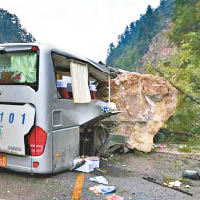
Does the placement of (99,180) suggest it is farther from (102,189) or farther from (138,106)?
(138,106)

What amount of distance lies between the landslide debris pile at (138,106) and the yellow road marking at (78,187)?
300cm

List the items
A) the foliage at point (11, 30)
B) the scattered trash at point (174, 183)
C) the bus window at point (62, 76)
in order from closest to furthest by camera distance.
Answer: the scattered trash at point (174, 183), the bus window at point (62, 76), the foliage at point (11, 30)

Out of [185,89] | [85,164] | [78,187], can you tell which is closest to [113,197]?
[78,187]

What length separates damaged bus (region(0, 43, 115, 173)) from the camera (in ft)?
13.4

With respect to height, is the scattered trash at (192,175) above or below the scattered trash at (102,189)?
below

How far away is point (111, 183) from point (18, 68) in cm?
242

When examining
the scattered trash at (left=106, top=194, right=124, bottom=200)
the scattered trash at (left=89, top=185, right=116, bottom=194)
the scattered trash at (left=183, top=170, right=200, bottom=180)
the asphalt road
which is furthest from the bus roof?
the scattered trash at (left=183, top=170, right=200, bottom=180)

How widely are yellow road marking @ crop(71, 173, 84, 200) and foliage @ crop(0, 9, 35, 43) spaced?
57.6m

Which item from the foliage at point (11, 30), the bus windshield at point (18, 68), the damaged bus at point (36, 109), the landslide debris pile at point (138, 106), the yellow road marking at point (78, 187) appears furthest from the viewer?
the foliage at point (11, 30)

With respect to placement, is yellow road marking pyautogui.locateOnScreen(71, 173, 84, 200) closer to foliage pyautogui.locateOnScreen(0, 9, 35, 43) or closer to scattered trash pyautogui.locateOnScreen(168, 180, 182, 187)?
scattered trash pyautogui.locateOnScreen(168, 180, 182, 187)

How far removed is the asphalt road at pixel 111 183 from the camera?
141 inches

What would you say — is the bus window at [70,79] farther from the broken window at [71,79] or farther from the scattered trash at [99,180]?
the scattered trash at [99,180]

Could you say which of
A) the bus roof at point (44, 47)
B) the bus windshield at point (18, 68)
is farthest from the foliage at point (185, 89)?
the bus windshield at point (18, 68)

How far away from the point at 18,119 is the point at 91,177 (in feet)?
5.15
